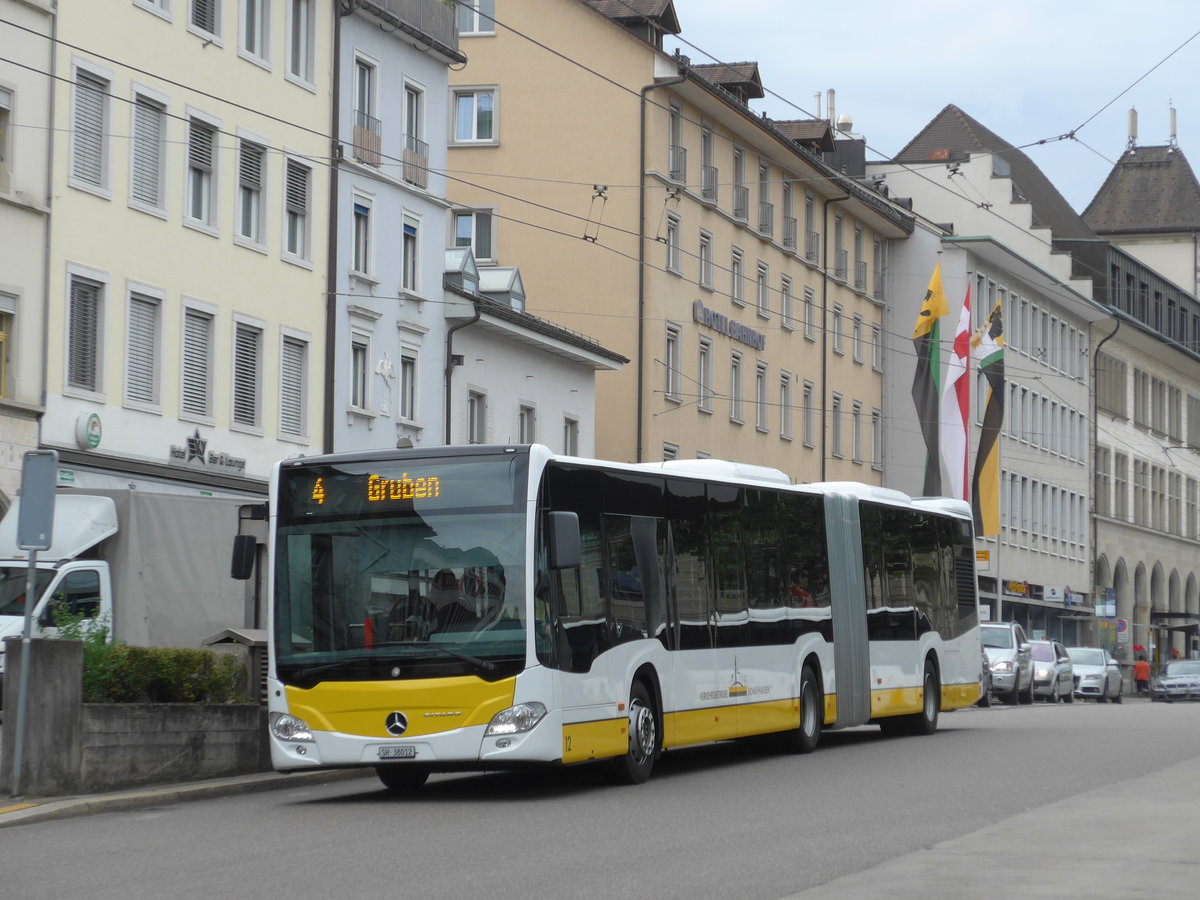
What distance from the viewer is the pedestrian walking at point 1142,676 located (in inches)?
2692

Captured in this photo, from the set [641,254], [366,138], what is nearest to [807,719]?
[366,138]

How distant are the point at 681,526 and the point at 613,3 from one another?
113ft

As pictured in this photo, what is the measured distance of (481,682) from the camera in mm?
16375

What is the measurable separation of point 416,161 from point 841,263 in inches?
994

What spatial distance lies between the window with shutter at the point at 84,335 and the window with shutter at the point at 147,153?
181 centimetres

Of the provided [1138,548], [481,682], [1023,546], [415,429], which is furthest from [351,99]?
[1138,548]

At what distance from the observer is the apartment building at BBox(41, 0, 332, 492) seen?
30.5 m

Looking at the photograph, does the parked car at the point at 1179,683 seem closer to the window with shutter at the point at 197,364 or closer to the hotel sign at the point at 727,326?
the hotel sign at the point at 727,326

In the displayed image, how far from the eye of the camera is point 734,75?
54719 mm

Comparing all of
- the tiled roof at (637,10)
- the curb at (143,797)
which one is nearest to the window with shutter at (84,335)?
the curb at (143,797)

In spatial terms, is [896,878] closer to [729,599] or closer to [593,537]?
[593,537]

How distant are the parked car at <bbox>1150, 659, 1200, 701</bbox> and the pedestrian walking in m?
6.19

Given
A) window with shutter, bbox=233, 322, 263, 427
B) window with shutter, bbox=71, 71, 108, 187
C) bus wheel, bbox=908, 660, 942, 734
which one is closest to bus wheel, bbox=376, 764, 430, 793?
bus wheel, bbox=908, 660, 942, 734

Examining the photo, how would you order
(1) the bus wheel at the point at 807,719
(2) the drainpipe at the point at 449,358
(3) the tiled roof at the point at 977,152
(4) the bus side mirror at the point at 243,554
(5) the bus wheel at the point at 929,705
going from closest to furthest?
(4) the bus side mirror at the point at 243,554
(1) the bus wheel at the point at 807,719
(5) the bus wheel at the point at 929,705
(2) the drainpipe at the point at 449,358
(3) the tiled roof at the point at 977,152
